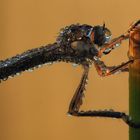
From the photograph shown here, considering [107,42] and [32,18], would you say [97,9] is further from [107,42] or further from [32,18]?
[107,42]

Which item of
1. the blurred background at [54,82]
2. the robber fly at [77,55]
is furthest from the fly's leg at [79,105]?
the blurred background at [54,82]

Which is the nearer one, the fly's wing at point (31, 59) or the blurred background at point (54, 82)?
the fly's wing at point (31, 59)

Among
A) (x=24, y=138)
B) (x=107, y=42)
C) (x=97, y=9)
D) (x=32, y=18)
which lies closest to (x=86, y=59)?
(x=107, y=42)

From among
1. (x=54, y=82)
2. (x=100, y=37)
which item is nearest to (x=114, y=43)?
(x=100, y=37)

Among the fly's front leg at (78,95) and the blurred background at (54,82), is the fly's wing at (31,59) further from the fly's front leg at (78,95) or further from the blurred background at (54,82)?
the blurred background at (54,82)

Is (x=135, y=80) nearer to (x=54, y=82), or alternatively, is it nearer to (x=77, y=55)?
(x=77, y=55)

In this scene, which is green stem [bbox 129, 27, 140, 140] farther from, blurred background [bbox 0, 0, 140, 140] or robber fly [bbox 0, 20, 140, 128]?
blurred background [bbox 0, 0, 140, 140]

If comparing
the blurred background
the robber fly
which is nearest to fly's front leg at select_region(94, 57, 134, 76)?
the robber fly
